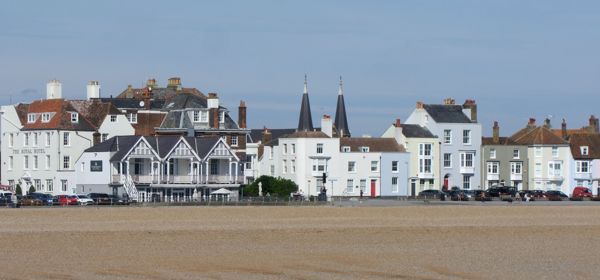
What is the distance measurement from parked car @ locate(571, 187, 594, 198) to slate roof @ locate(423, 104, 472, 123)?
413 inches

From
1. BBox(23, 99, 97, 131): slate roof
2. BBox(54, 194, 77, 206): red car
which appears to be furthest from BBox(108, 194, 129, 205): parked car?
BBox(23, 99, 97, 131): slate roof

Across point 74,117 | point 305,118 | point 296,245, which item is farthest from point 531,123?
point 296,245

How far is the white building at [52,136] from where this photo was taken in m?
102

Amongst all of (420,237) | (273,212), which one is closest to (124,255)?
(420,237)

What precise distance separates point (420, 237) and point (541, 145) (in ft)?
228

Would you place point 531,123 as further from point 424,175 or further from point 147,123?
point 147,123

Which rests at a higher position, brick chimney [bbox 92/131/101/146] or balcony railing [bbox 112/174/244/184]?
brick chimney [bbox 92/131/101/146]

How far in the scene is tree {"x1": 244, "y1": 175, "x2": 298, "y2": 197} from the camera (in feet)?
320

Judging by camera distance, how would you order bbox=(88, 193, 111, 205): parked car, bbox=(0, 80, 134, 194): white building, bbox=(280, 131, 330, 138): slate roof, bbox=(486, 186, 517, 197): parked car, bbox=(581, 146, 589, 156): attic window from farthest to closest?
1. bbox=(581, 146, 589, 156): attic window
2. bbox=(280, 131, 330, 138): slate roof
3. bbox=(0, 80, 134, 194): white building
4. bbox=(486, 186, 517, 197): parked car
5. bbox=(88, 193, 111, 205): parked car

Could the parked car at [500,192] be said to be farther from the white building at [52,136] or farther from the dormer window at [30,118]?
the dormer window at [30,118]

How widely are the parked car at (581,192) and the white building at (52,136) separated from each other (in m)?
33.8

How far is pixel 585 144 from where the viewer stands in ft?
387

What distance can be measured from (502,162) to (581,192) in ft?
30.5

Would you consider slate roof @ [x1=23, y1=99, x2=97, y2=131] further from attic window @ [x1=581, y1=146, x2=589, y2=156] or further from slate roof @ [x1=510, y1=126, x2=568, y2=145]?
attic window @ [x1=581, y1=146, x2=589, y2=156]
